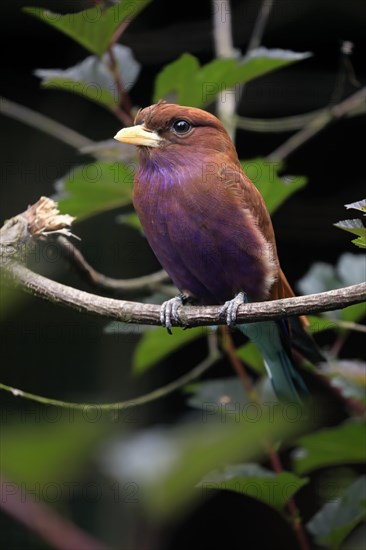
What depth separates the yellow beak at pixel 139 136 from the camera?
1862mm

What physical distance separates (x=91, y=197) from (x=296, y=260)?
154 cm

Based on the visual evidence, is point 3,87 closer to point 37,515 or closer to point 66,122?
Answer: point 66,122

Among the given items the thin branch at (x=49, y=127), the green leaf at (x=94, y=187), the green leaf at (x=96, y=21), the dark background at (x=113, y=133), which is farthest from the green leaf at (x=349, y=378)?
A: the dark background at (x=113, y=133)

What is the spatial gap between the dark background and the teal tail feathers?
0.98 m

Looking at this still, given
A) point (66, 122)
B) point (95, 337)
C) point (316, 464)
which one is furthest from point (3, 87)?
point (316, 464)

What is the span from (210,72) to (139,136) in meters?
0.26

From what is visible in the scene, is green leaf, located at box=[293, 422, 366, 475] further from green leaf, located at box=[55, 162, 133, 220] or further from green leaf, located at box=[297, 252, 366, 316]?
green leaf, located at box=[55, 162, 133, 220]

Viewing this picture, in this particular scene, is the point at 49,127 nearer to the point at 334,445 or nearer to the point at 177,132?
the point at 177,132

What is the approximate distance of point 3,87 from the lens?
12.1ft

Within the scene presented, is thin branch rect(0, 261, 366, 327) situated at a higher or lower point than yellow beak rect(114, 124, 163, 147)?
lower

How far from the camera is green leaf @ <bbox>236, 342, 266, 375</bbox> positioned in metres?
2.20

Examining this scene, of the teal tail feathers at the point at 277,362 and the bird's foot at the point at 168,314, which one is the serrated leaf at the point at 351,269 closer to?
the teal tail feathers at the point at 277,362

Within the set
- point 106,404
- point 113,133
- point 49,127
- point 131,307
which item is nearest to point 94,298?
point 131,307

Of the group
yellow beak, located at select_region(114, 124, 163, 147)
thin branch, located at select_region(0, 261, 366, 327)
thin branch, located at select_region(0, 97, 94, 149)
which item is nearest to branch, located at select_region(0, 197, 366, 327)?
thin branch, located at select_region(0, 261, 366, 327)
